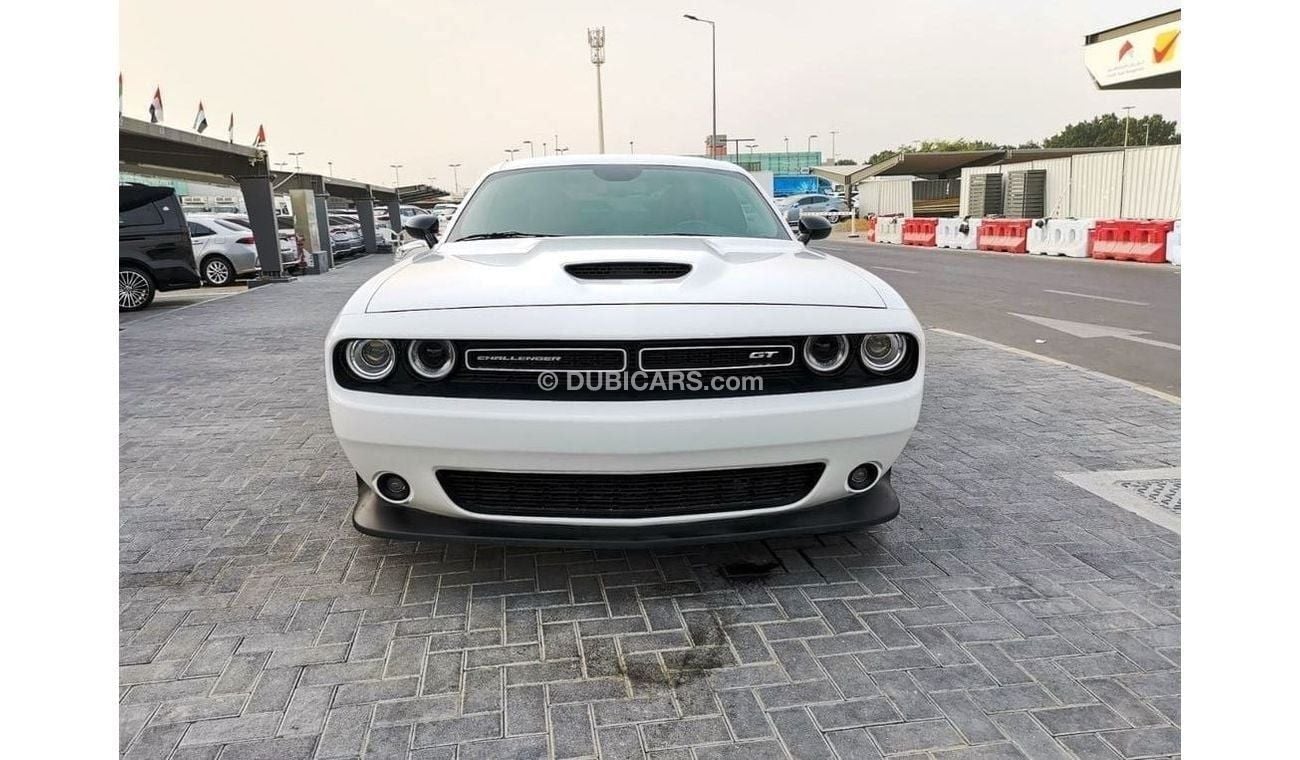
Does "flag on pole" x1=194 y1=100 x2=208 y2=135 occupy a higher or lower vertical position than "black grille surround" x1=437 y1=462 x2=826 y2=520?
higher

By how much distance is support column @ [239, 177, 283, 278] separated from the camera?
58.3ft

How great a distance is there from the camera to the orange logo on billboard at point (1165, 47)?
23.3m

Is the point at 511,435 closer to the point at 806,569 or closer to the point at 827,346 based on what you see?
the point at 827,346

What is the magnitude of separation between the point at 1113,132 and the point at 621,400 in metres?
124

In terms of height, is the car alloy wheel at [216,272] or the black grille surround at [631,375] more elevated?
the car alloy wheel at [216,272]

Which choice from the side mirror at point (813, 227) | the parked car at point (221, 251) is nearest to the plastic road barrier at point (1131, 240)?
the side mirror at point (813, 227)

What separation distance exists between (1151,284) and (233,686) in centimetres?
1454

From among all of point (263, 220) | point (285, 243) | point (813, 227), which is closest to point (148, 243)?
point (263, 220)

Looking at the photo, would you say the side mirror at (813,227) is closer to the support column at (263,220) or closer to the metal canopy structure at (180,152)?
the metal canopy structure at (180,152)

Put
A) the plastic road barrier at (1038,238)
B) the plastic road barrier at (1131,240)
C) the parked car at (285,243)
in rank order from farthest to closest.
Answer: the plastic road barrier at (1038,238)
the parked car at (285,243)
the plastic road barrier at (1131,240)

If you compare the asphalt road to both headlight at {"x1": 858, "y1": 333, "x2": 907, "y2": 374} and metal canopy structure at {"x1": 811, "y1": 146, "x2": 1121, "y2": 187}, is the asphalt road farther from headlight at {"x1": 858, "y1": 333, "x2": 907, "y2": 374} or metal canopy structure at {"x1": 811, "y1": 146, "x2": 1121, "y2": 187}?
metal canopy structure at {"x1": 811, "y1": 146, "x2": 1121, "y2": 187}

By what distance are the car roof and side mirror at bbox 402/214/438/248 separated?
0.44m

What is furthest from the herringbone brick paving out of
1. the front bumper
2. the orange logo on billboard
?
the orange logo on billboard

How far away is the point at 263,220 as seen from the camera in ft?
59.7
